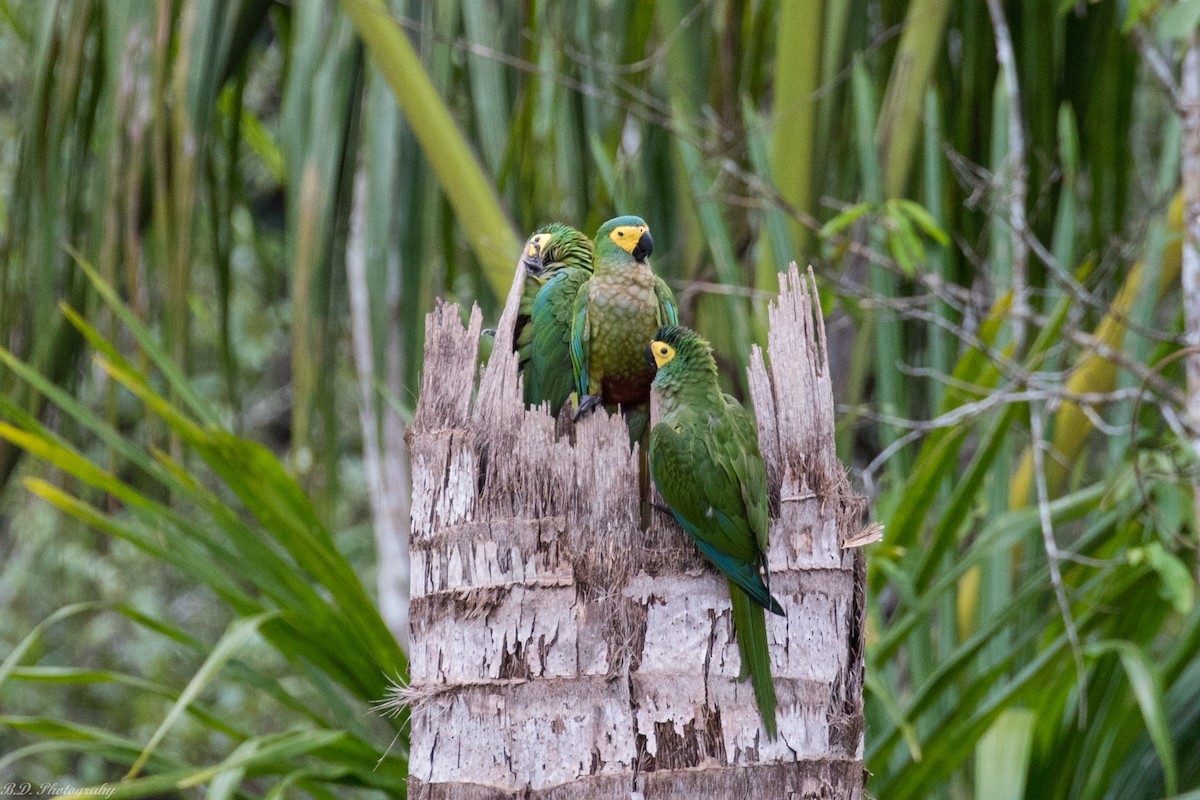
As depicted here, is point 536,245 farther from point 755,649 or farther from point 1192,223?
point 1192,223

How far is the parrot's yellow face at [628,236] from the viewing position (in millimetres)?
1922

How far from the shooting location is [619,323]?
6.12ft

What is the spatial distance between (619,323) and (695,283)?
1194 mm

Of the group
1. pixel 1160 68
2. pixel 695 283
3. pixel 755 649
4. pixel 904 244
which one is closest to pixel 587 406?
pixel 755 649

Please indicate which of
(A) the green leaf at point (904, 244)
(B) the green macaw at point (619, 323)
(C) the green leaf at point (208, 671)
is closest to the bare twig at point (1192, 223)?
(A) the green leaf at point (904, 244)

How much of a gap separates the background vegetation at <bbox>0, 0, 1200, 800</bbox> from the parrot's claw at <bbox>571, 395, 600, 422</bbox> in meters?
0.73

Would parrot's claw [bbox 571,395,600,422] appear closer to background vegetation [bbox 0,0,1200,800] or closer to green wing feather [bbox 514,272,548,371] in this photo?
green wing feather [bbox 514,272,548,371]

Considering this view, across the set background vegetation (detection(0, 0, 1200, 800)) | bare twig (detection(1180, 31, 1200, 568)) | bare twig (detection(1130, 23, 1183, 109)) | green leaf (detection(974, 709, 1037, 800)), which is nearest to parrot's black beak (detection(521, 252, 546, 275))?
background vegetation (detection(0, 0, 1200, 800))

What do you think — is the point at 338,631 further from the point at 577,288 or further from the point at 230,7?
the point at 230,7

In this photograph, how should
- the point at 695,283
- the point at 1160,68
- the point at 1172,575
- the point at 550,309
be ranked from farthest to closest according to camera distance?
the point at 695,283 → the point at 1160,68 → the point at 1172,575 → the point at 550,309

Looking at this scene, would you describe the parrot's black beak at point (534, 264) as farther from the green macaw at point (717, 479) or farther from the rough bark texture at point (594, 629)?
the rough bark texture at point (594, 629)

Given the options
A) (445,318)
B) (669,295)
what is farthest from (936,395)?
(445,318)

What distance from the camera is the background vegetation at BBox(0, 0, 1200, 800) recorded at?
7.66 feet

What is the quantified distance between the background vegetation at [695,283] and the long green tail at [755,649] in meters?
0.79
